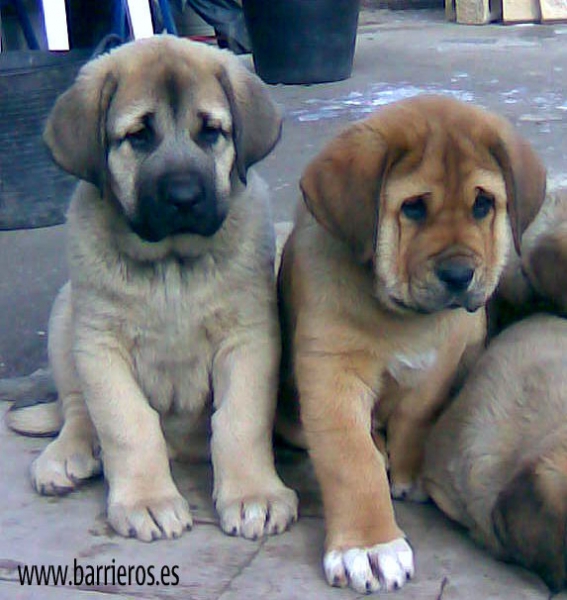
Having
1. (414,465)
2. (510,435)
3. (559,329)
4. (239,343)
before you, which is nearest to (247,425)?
(239,343)

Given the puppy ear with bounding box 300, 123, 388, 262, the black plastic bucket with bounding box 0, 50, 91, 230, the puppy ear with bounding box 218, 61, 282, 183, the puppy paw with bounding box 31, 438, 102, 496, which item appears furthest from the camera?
the black plastic bucket with bounding box 0, 50, 91, 230

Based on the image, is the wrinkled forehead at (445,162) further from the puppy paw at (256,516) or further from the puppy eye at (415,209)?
the puppy paw at (256,516)

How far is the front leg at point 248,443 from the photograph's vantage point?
146 inches

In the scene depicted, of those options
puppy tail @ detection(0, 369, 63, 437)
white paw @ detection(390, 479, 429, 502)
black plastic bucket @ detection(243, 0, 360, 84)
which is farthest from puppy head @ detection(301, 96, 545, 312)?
black plastic bucket @ detection(243, 0, 360, 84)

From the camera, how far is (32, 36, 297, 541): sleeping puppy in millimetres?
3734

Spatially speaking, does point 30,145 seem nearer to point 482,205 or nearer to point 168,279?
point 168,279

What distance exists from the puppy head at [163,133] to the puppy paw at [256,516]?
2.77 feet

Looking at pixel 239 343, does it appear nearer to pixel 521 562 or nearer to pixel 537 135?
pixel 521 562

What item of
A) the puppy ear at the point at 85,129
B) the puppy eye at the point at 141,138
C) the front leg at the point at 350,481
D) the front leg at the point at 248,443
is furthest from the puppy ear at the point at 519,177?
the puppy ear at the point at 85,129

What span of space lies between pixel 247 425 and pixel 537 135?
500 cm

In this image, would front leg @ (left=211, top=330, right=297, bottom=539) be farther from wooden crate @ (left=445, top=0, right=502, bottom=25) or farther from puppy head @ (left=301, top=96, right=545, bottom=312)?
wooden crate @ (left=445, top=0, right=502, bottom=25)

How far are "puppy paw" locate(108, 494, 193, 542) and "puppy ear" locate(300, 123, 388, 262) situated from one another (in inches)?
38.4

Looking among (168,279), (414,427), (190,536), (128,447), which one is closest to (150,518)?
(190,536)

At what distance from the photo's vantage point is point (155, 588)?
11.2 feet
